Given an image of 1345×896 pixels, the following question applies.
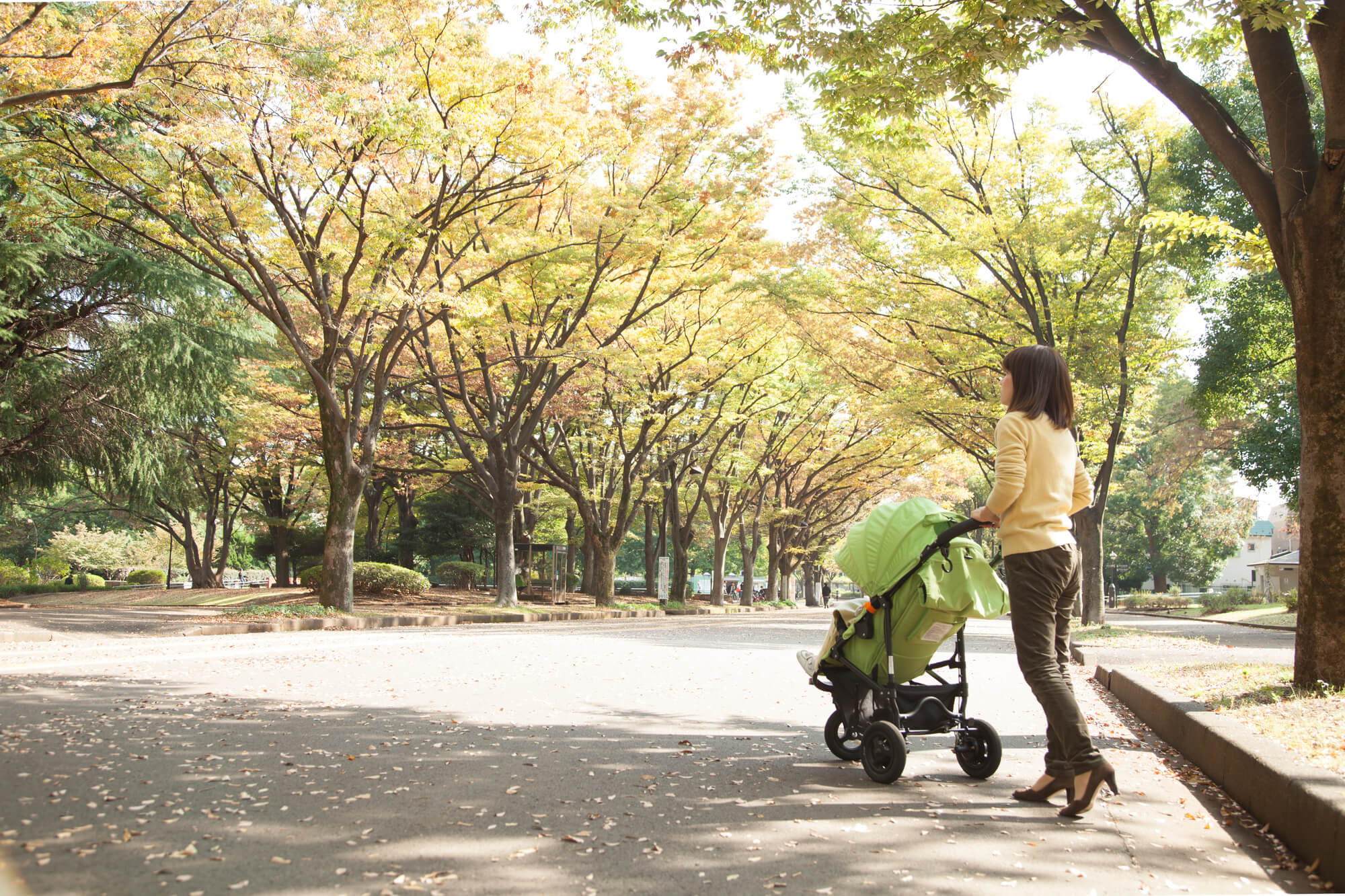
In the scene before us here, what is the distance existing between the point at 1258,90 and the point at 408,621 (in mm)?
14331

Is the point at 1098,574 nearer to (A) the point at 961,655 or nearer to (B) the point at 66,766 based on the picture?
(A) the point at 961,655

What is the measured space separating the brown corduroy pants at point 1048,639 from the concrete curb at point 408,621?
11425 mm

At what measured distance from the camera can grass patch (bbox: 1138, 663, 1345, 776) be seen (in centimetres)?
413

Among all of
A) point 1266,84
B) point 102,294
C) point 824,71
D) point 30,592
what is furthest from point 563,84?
point 30,592

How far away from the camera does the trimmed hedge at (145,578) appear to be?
3578 cm

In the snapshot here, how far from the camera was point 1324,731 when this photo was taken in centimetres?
441

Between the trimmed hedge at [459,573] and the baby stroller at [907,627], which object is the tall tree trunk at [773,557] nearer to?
the trimmed hedge at [459,573]

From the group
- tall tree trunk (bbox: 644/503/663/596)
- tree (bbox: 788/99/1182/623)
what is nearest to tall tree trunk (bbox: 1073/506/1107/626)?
tree (bbox: 788/99/1182/623)

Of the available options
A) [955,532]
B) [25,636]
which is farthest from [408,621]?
[955,532]

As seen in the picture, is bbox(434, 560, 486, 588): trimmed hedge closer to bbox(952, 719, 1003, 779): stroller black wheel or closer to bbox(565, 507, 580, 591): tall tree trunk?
bbox(565, 507, 580, 591): tall tree trunk

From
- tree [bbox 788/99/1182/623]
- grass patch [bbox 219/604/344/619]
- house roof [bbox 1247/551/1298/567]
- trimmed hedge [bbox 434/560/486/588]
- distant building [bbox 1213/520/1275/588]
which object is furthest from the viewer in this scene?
distant building [bbox 1213/520/1275/588]

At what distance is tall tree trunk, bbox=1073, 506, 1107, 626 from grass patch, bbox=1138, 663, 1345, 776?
936 centimetres

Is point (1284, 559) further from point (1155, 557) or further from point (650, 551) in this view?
point (650, 551)

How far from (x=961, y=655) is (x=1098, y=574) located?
14710 millimetres
